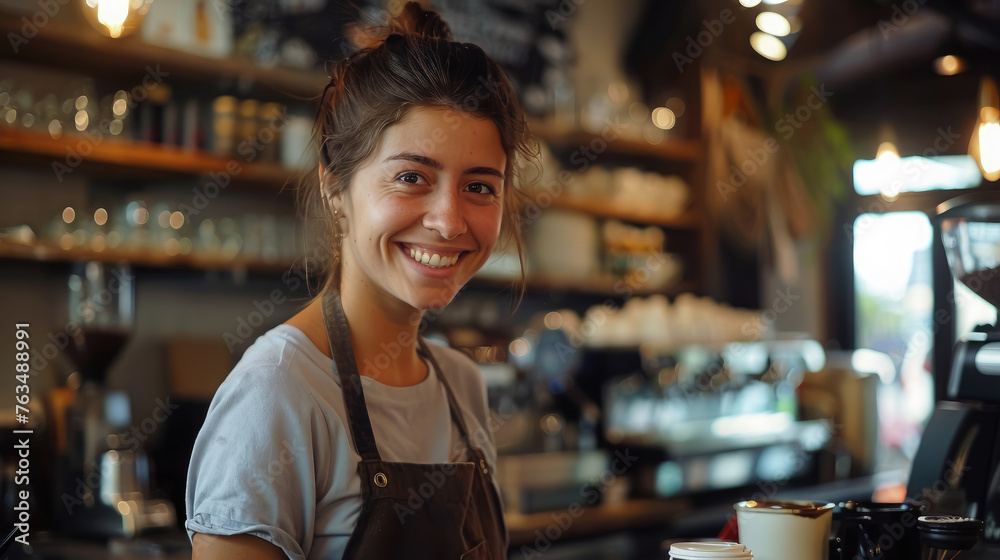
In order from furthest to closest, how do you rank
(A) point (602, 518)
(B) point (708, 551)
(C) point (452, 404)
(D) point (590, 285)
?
(D) point (590, 285), (A) point (602, 518), (C) point (452, 404), (B) point (708, 551)

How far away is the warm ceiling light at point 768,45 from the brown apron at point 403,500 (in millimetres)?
3913

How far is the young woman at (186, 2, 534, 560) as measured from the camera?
3.49 ft

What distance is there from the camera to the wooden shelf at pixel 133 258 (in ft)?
8.66

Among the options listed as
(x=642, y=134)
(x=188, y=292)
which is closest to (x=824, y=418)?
(x=642, y=134)

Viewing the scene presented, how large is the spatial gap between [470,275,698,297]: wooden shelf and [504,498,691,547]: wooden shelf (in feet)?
3.38

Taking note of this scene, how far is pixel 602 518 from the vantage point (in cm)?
366

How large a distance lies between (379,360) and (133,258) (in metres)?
1.85

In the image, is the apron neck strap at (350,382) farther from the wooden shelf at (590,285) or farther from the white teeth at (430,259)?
the wooden shelf at (590,285)

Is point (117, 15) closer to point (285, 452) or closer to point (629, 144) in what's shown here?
point (285, 452)

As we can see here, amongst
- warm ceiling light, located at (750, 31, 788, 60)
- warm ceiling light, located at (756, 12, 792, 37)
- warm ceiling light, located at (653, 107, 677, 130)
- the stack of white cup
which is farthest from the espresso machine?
warm ceiling light, located at (653, 107, 677, 130)

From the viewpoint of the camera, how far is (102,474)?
8.63 ft

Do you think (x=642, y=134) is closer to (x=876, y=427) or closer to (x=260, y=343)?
(x=876, y=427)

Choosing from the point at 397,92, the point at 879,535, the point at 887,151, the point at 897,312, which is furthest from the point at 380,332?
the point at 897,312

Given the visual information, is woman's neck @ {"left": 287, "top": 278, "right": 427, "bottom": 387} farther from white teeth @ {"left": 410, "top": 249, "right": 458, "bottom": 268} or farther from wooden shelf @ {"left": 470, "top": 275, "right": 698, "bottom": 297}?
wooden shelf @ {"left": 470, "top": 275, "right": 698, "bottom": 297}
